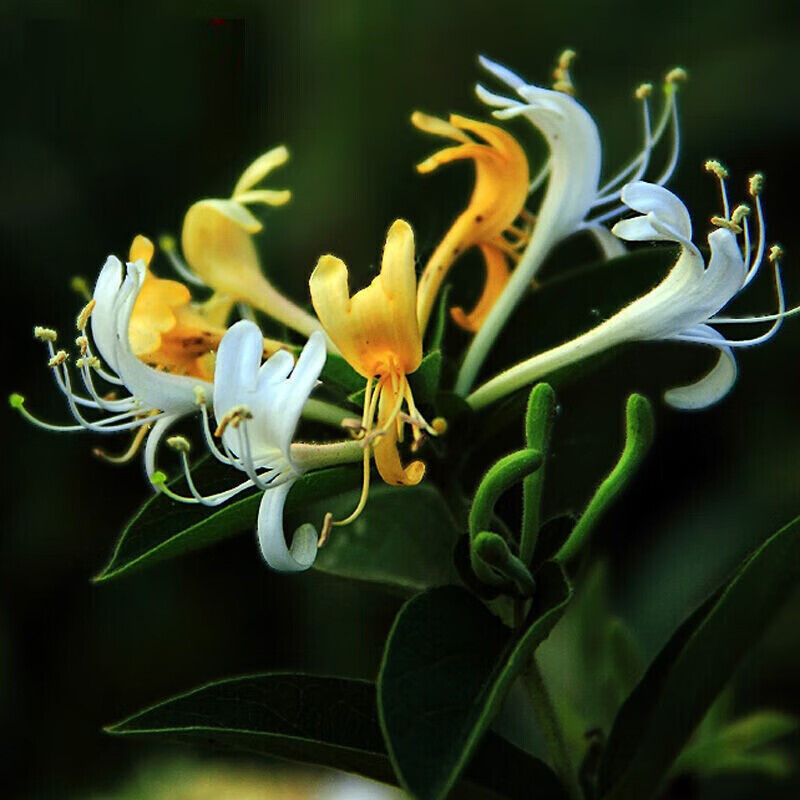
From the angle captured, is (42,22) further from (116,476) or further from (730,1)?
(730,1)

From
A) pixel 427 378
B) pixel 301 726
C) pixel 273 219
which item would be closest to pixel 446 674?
pixel 301 726

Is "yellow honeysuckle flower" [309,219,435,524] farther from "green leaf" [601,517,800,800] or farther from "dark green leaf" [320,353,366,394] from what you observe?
"green leaf" [601,517,800,800]

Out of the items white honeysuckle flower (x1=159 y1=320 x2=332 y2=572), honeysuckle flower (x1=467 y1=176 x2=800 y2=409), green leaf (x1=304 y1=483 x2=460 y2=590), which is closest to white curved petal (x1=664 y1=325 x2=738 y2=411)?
honeysuckle flower (x1=467 y1=176 x2=800 y2=409)

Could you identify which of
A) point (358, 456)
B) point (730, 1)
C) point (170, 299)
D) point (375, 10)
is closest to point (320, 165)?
point (375, 10)

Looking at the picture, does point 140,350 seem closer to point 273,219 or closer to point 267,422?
point 267,422

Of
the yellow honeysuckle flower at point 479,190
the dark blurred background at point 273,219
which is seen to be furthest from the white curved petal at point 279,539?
the dark blurred background at point 273,219

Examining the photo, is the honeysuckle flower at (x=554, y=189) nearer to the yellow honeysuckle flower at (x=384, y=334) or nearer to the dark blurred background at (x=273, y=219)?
the yellow honeysuckle flower at (x=384, y=334)
